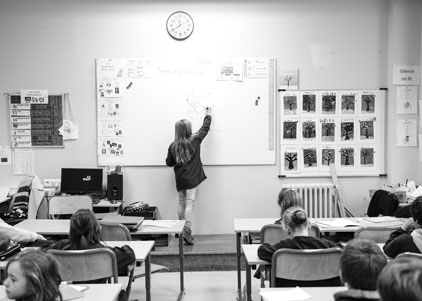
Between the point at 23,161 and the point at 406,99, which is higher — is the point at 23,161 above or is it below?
below

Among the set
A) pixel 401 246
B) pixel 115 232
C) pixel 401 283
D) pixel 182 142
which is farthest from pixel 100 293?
pixel 182 142

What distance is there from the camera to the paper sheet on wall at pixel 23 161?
21.5 ft

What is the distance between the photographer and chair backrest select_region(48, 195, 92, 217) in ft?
18.7

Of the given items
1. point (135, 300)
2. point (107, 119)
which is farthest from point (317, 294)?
point (107, 119)

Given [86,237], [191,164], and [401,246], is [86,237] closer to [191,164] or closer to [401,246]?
[401,246]

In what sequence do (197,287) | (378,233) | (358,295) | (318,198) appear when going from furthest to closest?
(318,198)
(197,287)
(378,233)
(358,295)

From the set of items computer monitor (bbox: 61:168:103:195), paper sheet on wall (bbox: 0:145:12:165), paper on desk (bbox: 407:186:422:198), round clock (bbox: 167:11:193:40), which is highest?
round clock (bbox: 167:11:193:40)

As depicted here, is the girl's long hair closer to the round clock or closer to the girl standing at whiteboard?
the girl standing at whiteboard

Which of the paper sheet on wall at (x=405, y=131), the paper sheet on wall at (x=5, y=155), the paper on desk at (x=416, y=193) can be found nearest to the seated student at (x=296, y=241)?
the paper on desk at (x=416, y=193)

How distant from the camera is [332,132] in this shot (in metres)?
6.57

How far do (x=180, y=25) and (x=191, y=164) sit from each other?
1799 millimetres

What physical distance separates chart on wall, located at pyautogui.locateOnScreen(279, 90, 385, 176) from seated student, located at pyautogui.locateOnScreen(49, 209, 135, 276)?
3679 millimetres

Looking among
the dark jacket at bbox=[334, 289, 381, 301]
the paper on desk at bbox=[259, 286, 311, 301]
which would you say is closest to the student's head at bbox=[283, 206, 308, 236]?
the paper on desk at bbox=[259, 286, 311, 301]

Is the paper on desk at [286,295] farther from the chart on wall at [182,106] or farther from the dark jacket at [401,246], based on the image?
the chart on wall at [182,106]
